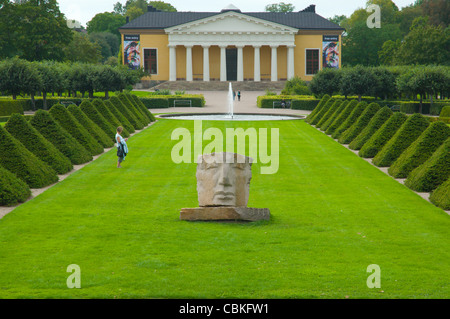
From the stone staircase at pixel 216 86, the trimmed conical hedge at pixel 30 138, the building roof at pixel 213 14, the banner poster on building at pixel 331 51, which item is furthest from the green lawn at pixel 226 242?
the building roof at pixel 213 14

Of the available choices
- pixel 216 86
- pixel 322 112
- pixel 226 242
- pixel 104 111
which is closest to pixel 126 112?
pixel 104 111

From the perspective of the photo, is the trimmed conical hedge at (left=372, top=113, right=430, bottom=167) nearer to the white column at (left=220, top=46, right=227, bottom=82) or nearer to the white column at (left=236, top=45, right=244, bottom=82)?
the white column at (left=236, top=45, right=244, bottom=82)

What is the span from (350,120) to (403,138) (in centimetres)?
1074

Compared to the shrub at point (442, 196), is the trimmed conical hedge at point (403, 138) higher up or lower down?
higher up

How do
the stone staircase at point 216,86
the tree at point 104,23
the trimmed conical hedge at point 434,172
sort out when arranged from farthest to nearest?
the tree at point 104,23, the stone staircase at point 216,86, the trimmed conical hedge at point 434,172

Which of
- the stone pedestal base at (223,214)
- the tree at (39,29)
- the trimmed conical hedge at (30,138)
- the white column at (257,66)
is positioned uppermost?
the tree at (39,29)

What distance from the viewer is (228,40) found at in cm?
10425

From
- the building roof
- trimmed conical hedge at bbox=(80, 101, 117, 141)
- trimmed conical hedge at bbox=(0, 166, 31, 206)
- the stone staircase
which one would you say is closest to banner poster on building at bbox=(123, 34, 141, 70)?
the building roof

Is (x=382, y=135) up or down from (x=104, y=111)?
down

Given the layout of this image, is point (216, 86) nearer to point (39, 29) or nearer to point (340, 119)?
point (39, 29)

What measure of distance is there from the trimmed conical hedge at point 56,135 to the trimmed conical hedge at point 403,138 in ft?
37.7

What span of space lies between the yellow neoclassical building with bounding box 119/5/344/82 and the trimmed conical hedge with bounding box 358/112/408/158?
3029 inches

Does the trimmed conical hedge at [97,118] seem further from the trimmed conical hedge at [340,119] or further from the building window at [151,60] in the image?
the building window at [151,60]

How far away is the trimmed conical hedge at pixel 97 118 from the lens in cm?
3016
